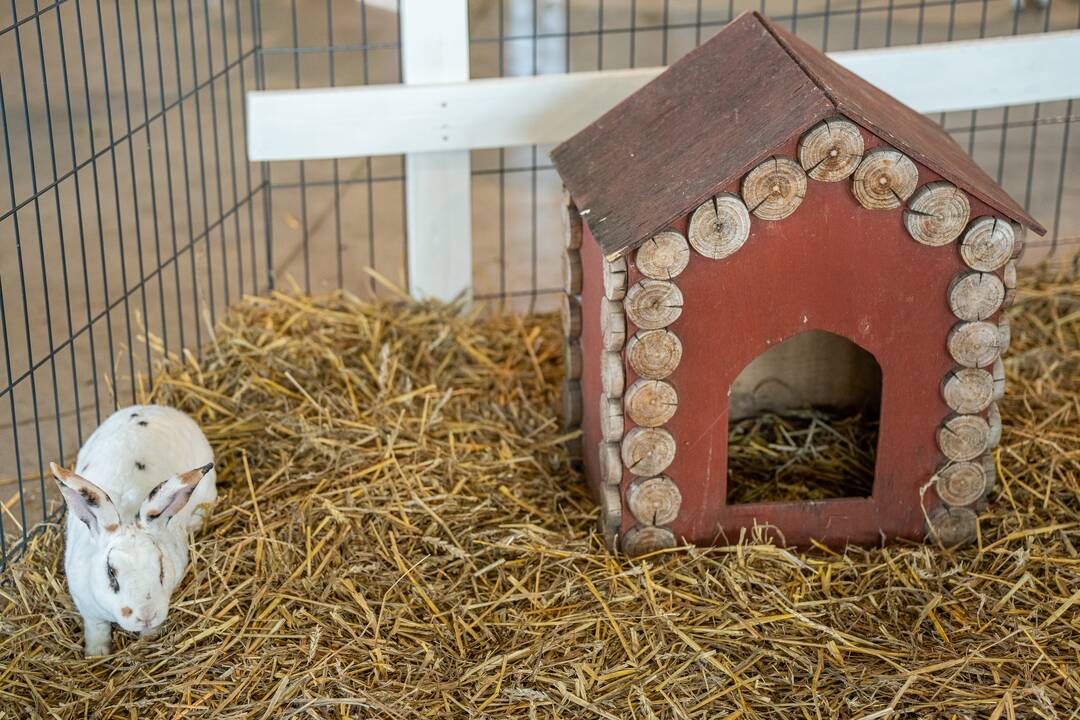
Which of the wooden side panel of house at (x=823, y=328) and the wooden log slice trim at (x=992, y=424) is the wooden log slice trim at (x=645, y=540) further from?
the wooden log slice trim at (x=992, y=424)

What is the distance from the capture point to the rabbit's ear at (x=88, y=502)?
2.34 metres

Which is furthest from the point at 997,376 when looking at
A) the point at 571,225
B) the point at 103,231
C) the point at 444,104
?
the point at 103,231

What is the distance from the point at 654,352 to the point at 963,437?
2.28 feet

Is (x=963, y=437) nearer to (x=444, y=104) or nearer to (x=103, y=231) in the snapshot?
(x=444, y=104)

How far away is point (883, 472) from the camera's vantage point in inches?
109

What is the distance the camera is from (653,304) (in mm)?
2539

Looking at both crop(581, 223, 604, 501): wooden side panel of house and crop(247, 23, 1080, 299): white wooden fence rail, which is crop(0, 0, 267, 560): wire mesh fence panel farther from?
crop(581, 223, 604, 501): wooden side panel of house

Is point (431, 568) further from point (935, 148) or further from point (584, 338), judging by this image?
point (935, 148)

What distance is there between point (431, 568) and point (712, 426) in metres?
0.65

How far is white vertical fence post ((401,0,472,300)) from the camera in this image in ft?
11.5

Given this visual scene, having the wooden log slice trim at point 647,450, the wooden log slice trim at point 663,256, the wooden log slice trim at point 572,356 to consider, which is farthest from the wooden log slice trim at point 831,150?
the wooden log slice trim at point 572,356

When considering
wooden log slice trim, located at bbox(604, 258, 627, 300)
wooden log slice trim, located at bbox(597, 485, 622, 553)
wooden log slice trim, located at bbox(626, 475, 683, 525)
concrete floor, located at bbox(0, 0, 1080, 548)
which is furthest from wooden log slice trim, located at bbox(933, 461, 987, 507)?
concrete floor, located at bbox(0, 0, 1080, 548)

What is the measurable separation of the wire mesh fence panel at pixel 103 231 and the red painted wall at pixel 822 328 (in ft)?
3.93

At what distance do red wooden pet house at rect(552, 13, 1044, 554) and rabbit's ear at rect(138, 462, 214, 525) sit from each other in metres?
0.82
